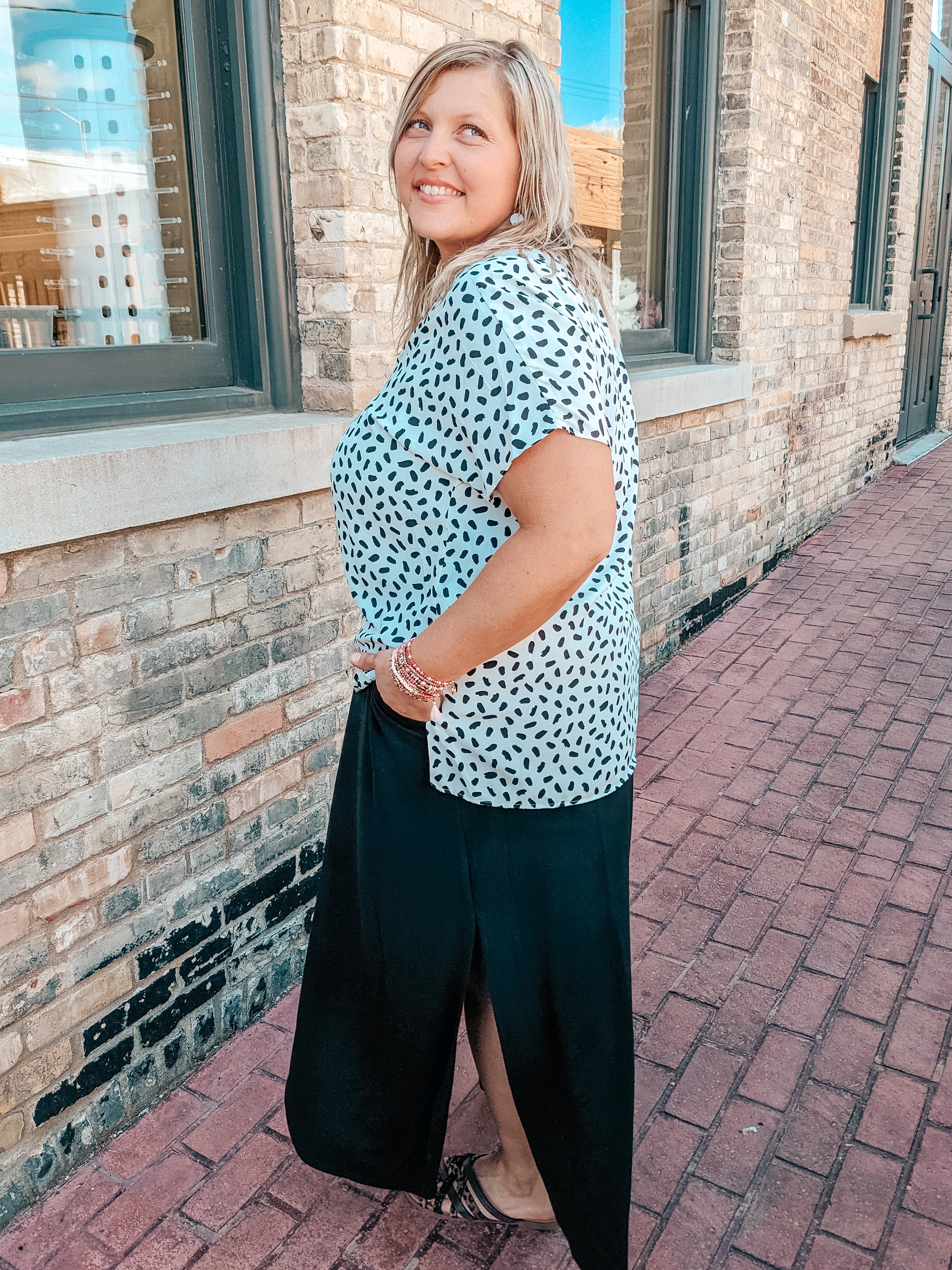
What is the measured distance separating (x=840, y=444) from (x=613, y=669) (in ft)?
21.7

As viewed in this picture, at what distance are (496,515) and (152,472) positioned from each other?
932 mm

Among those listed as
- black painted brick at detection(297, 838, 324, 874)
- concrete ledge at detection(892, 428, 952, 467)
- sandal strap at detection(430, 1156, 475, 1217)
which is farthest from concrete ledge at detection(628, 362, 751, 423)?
concrete ledge at detection(892, 428, 952, 467)

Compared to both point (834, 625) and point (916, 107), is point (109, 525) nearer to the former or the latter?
point (834, 625)

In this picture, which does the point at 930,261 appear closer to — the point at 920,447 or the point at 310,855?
the point at 920,447

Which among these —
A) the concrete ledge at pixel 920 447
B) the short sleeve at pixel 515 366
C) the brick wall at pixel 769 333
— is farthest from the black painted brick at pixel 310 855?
the concrete ledge at pixel 920 447

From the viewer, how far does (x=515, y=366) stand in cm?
124

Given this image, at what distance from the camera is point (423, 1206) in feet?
6.40

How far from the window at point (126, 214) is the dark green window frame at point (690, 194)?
2480mm

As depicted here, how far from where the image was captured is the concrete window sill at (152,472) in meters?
1.79

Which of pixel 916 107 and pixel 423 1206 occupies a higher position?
pixel 916 107

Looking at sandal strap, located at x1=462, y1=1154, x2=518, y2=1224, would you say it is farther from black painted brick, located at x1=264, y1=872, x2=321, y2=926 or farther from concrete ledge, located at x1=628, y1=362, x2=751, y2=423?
concrete ledge, located at x1=628, y1=362, x2=751, y2=423

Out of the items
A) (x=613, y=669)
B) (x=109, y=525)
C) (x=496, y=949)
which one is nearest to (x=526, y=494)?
(x=613, y=669)

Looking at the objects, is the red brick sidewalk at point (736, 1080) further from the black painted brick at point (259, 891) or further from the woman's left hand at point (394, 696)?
the woman's left hand at point (394, 696)

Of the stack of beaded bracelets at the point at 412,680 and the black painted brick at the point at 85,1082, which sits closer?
the stack of beaded bracelets at the point at 412,680
